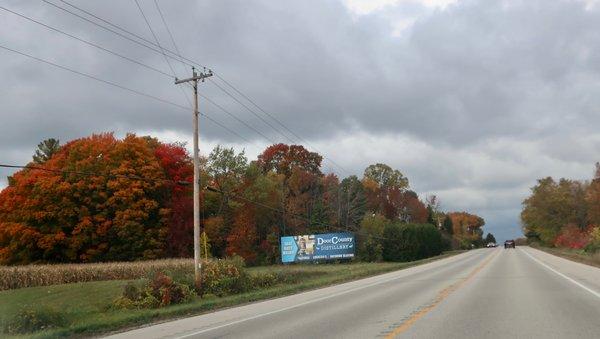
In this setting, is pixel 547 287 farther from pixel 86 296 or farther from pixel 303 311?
pixel 86 296

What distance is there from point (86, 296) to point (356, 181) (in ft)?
238

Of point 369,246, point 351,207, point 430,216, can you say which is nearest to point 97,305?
point 369,246

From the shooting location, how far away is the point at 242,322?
14227 millimetres

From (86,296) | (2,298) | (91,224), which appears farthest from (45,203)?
(86,296)

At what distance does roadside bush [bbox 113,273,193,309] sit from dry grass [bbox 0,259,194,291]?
553 inches

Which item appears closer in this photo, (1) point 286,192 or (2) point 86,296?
(2) point 86,296

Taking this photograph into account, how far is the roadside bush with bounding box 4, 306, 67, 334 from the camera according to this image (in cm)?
1532

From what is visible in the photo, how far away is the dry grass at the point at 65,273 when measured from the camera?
3944cm

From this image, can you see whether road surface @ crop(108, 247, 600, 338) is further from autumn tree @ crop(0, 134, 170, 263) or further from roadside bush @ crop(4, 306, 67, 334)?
autumn tree @ crop(0, 134, 170, 263)

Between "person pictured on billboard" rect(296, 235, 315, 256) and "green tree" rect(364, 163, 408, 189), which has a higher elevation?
"green tree" rect(364, 163, 408, 189)

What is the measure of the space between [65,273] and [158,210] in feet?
77.5

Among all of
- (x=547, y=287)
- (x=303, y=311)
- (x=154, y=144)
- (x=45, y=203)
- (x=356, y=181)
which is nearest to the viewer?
(x=303, y=311)

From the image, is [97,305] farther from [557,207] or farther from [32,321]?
[557,207]


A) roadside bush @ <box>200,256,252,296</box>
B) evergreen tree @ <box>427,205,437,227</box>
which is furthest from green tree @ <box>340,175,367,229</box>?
roadside bush @ <box>200,256,252,296</box>
